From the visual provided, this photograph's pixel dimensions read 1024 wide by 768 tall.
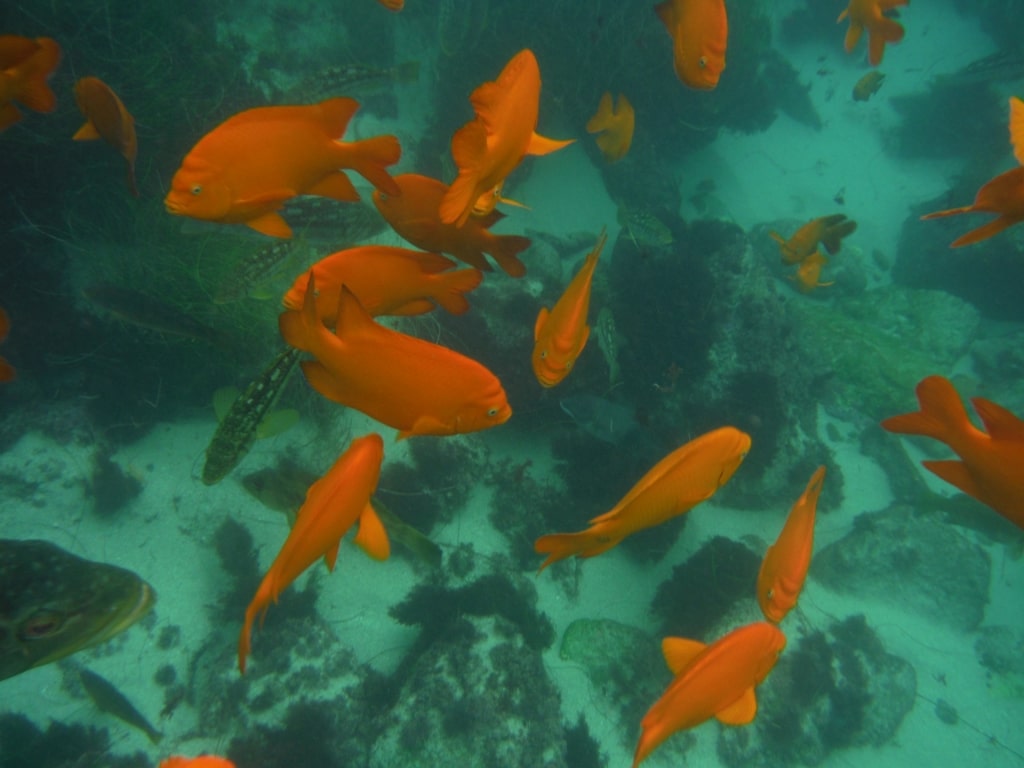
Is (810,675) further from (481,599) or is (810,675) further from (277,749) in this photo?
(277,749)

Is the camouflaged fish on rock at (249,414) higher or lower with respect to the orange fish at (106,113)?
lower

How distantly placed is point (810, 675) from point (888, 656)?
1818 mm

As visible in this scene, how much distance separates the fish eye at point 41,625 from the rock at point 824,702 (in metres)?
→ 6.23

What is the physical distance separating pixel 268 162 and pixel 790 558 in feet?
11.6

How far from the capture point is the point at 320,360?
194cm

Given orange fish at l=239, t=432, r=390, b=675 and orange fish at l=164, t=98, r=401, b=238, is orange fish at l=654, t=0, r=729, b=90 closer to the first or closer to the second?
orange fish at l=164, t=98, r=401, b=238

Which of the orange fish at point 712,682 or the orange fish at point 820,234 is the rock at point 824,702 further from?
the orange fish at point 820,234

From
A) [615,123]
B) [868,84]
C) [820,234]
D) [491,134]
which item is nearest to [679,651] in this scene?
[491,134]

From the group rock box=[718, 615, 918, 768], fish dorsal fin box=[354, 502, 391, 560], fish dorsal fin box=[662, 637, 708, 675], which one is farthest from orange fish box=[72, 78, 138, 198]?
rock box=[718, 615, 918, 768]

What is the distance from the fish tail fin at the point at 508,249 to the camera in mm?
2582

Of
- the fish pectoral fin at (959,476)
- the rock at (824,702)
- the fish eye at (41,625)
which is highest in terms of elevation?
the fish pectoral fin at (959,476)

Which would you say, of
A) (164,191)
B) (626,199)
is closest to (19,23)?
(164,191)

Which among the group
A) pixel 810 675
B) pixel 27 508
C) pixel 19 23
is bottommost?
pixel 810 675

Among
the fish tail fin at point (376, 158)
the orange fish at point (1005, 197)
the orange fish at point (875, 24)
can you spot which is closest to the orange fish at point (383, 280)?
the fish tail fin at point (376, 158)
